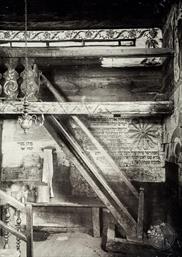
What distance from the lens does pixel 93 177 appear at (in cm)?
654

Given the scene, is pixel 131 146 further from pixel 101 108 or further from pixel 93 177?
pixel 101 108

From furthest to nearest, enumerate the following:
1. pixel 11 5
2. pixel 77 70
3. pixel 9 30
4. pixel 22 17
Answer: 1. pixel 77 70
2. pixel 9 30
3. pixel 22 17
4. pixel 11 5

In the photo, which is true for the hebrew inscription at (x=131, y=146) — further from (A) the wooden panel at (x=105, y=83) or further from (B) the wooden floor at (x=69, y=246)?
(B) the wooden floor at (x=69, y=246)

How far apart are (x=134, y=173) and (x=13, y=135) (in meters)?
3.23

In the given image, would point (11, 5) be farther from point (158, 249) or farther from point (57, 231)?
point (158, 249)

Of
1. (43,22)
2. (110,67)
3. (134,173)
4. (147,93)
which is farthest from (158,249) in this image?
(43,22)

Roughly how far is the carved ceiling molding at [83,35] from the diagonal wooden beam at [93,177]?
75.2 inches

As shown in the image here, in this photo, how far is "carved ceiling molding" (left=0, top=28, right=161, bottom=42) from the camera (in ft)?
21.1

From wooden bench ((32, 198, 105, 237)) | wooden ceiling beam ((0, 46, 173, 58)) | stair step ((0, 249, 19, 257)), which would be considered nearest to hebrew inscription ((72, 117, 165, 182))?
wooden bench ((32, 198, 105, 237))

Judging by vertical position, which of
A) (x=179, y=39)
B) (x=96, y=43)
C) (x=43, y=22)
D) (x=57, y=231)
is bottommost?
(x=57, y=231)

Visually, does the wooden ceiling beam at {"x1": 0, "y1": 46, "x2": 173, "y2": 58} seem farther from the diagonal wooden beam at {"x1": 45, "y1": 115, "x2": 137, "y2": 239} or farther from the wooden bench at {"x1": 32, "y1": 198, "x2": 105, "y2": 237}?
the wooden bench at {"x1": 32, "y1": 198, "x2": 105, "y2": 237}

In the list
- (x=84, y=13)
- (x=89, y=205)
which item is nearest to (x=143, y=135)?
(x=89, y=205)

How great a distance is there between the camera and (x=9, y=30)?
21.4 feet

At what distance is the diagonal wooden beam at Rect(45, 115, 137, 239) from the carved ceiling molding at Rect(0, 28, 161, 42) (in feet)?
6.27
